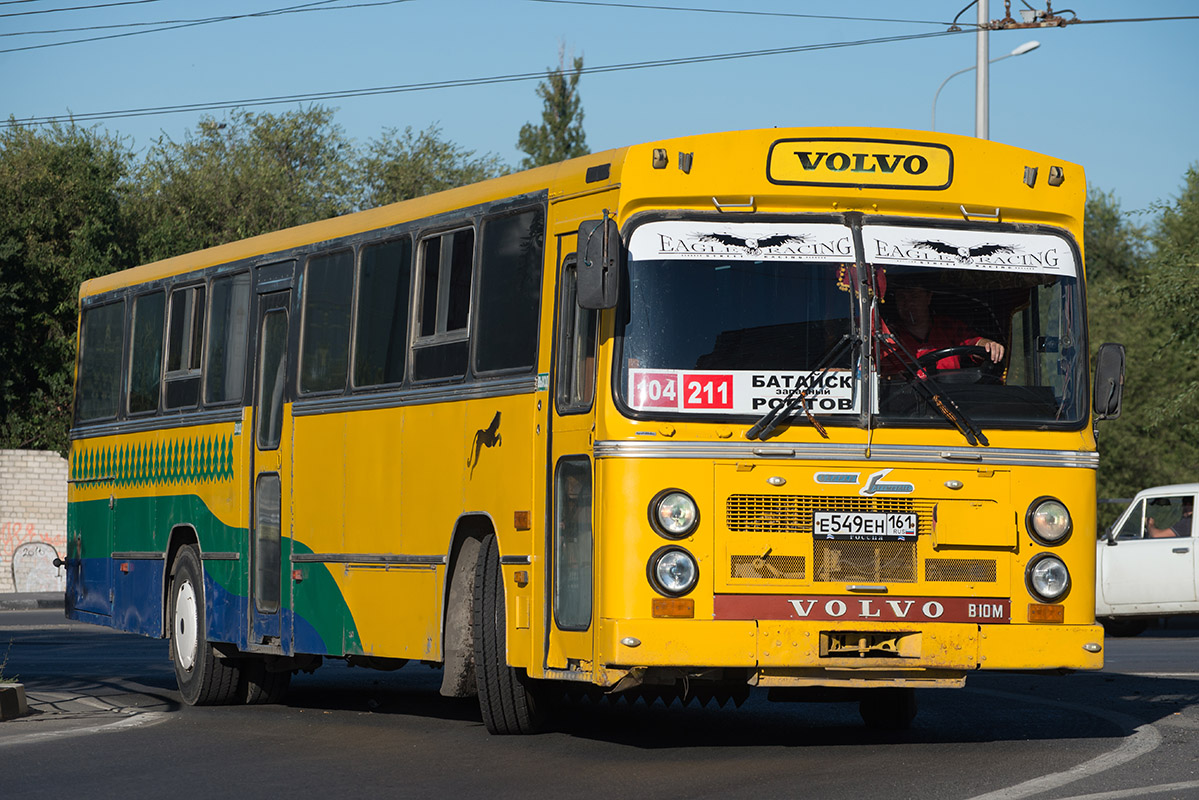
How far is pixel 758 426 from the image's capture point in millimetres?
9766

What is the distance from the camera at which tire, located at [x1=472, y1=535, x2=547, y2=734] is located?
1098cm

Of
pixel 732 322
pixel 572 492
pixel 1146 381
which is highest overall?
pixel 1146 381

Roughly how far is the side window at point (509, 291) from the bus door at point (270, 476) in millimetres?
2815

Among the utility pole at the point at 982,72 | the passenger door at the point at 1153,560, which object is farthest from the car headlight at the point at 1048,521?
the utility pole at the point at 982,72

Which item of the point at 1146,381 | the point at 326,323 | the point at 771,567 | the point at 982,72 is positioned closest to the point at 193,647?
the point at 326,323

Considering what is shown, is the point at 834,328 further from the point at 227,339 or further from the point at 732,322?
the point at 227,339

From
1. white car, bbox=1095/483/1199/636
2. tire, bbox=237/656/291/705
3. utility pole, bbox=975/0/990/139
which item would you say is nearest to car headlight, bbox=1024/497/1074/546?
tire, bbox=237/656/291/705

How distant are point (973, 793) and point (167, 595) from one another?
860 centimetres

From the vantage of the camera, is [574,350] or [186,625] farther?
[186,625]

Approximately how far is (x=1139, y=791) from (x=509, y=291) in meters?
4.61

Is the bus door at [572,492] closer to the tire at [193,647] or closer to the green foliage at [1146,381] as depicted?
the tire at [193,647]

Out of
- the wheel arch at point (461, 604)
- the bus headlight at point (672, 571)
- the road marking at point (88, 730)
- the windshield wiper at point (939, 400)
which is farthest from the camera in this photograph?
the road marking at point (88, 730)

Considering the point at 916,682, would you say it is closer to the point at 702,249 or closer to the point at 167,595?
the point at 702,249

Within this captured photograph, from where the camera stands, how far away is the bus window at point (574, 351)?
10195 mm
